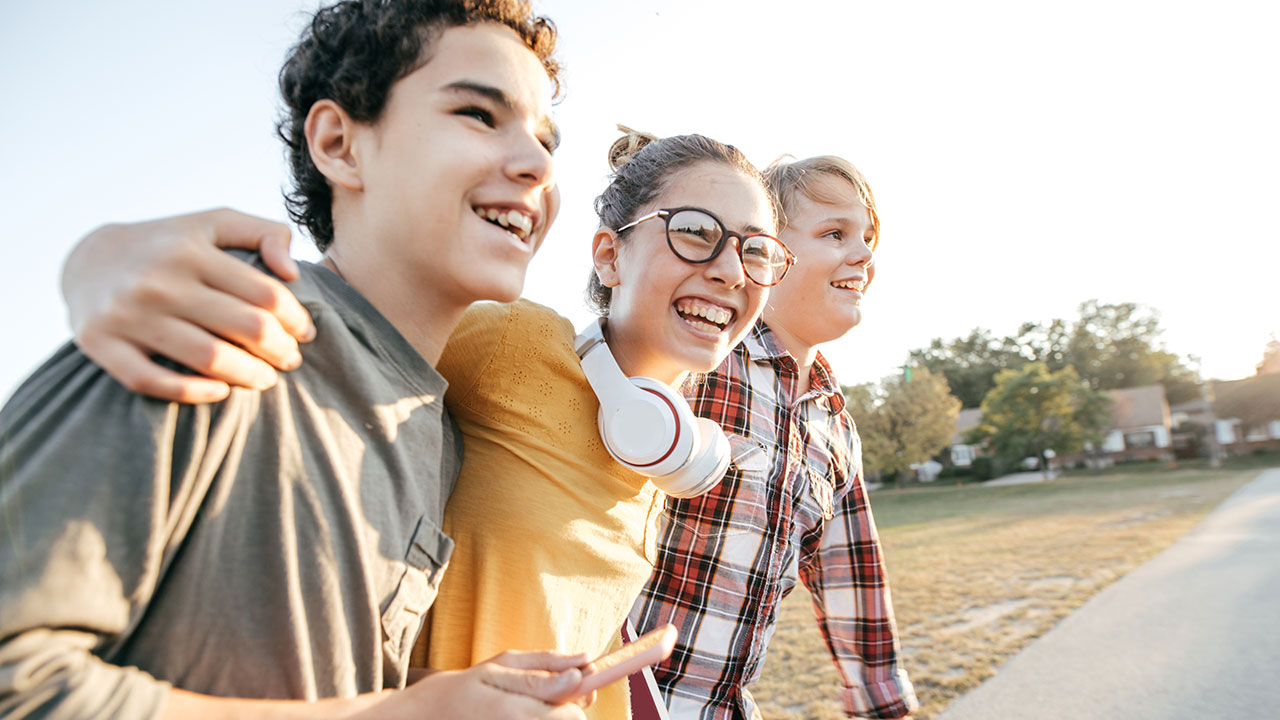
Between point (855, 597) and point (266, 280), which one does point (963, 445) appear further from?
point (266, 280)

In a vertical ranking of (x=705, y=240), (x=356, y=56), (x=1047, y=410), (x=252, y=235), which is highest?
(x=356, y=56)

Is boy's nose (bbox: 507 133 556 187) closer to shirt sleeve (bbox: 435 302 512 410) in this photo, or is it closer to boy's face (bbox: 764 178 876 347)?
shirt sleeve (bbox: 435 302 512 410)

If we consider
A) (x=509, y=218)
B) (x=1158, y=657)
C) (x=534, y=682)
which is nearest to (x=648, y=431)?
(x=509, y=218)

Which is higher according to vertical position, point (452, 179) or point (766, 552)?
point (452, 179)

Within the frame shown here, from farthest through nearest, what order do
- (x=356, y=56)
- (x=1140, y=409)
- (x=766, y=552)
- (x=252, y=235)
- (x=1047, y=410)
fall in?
(x=1140, y=409), (x=1047, y=410), (x=766, y=552), (x=356, y=56), (x=252, y=235)

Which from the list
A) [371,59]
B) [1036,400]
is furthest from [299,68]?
[1036,400]

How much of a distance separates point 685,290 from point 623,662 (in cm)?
119

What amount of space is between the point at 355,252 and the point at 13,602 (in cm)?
88

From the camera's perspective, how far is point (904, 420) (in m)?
39.2

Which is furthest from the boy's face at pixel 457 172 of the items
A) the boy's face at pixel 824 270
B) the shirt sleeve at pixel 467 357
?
the boy's face at pixel 824 270

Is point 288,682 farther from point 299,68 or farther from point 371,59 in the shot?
point 299,68

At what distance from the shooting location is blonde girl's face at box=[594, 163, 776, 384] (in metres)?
2.20

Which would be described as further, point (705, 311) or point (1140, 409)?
point (1140, 409)

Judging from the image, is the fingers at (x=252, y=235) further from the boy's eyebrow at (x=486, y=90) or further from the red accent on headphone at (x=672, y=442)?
the red accent on headphone at (x=672, y=442)
